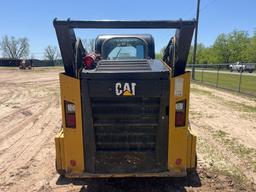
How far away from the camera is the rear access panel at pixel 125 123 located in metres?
3.64

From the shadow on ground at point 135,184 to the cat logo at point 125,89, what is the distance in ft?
5.05

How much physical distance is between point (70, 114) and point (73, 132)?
0.24 m

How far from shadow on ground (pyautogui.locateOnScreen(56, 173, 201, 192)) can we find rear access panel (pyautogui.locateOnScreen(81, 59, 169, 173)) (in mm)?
574

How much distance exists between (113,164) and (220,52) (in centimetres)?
8234

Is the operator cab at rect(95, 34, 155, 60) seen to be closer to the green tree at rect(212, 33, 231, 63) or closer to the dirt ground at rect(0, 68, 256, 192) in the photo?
the dirt ground at rect(0, 68, 256, 192)

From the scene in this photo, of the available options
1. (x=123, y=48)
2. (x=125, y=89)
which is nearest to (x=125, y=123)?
(x=125, y=89)

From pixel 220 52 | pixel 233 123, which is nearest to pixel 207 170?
pixel 233 123

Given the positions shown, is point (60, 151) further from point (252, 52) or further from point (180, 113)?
point (252, 52)

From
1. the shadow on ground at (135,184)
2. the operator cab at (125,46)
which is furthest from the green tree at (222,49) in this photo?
the shadow on ground at (135,184)

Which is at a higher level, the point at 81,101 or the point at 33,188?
the point at 81,101

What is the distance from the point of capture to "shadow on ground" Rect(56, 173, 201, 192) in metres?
4.32

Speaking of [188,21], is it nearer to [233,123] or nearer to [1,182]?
[1,182]

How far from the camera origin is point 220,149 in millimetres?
6203

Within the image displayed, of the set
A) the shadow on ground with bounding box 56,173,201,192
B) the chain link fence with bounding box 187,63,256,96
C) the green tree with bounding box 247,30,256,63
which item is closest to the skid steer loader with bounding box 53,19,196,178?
the shadow on ground with bounding box 56,173,201,192
